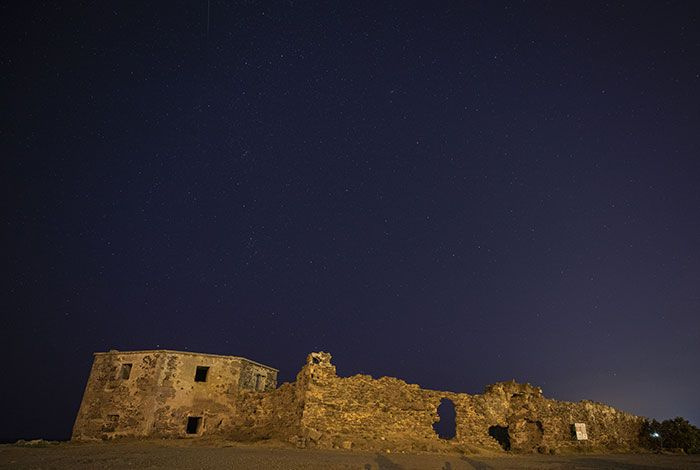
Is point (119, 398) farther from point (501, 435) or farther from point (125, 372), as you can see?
point (501, 435)

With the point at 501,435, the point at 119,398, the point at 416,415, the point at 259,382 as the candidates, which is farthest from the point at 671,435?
the point at 119,398

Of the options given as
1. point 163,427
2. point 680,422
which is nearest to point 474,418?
point 680,422

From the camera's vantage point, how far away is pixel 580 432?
885 inches

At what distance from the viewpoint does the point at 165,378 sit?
24266mm

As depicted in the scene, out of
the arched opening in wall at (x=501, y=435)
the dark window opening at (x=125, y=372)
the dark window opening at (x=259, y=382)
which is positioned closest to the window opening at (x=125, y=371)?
the dark window opening at (x=125, y=372)

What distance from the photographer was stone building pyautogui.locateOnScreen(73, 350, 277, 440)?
2344 centimetres

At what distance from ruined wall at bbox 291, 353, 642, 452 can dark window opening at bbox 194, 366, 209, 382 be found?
8.52 metres

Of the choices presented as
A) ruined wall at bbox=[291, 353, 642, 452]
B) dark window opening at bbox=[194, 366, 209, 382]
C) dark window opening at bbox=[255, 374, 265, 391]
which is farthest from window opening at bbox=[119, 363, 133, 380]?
ruined wall at bbox=[291, 353, 642, 452]

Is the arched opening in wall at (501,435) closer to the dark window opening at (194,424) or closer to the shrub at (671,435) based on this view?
the shrub at (671,435)

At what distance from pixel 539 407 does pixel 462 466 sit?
10976 millimetres

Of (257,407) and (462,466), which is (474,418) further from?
(257,407)

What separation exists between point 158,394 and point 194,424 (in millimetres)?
2935

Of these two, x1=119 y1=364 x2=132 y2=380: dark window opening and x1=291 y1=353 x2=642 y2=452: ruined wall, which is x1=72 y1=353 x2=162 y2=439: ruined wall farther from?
x1=291 y1=353 x2=642 y2=452: ruined wall

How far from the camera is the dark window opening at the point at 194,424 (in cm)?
2403
